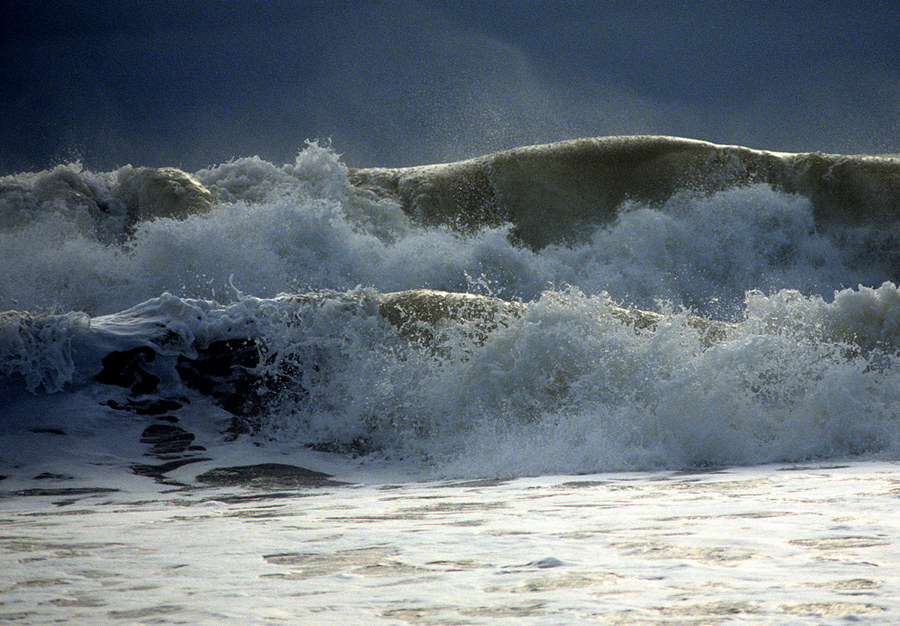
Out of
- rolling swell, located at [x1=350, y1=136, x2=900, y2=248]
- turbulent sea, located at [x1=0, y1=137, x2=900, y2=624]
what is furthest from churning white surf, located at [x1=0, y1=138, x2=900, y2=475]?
rolling swell, located at [x1=350, y1=136, x2=900, y2=248]

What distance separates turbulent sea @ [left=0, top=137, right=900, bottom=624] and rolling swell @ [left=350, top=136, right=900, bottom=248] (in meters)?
0.05

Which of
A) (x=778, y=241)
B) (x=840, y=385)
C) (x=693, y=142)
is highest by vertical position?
(x=693, y=142)

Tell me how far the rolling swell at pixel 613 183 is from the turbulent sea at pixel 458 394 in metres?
0.05

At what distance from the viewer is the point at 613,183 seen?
12.0 metres

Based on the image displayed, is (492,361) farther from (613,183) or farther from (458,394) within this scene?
(613,183)

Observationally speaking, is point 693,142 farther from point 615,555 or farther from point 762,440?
→ point 615,555

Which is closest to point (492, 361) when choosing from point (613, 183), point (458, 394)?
point (458, 394)

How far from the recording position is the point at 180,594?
6.09ft

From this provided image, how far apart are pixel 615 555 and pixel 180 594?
3.55ft

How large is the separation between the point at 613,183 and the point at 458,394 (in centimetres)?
777

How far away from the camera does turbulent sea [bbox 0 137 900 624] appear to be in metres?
1.94

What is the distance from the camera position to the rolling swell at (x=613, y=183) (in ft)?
38.4

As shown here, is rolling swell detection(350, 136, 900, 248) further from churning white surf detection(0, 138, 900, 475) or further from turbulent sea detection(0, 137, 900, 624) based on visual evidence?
churning white surf detection(0, 138, 900, 475)

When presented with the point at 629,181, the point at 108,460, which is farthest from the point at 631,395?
the point at 629,181
